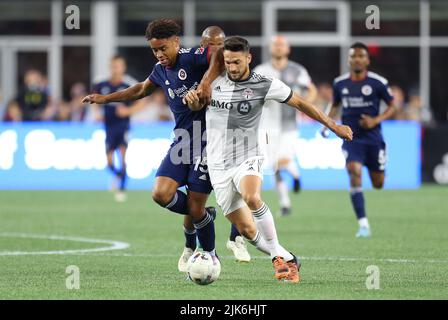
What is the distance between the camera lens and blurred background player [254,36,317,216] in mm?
17500

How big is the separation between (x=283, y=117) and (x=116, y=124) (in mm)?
3786

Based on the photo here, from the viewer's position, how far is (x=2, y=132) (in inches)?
896

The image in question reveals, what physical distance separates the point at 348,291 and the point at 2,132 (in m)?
14.9

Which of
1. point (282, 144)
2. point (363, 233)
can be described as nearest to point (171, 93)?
point (363, 233)

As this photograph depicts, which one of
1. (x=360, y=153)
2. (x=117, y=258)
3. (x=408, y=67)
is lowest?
(x=117, y=258)

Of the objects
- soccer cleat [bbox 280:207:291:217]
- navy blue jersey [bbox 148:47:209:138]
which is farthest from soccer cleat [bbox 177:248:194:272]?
soccer cleat [bbox 280:207:291:217]

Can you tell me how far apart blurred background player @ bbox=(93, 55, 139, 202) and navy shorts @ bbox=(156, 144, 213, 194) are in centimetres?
1050

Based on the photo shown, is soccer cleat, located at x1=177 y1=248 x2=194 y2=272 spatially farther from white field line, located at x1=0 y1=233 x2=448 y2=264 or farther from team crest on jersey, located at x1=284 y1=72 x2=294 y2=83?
team crest on jersey, located at x1=284 y1=72 x2=294 y2=83

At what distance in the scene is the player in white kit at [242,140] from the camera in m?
9.66

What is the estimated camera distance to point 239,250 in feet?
37.5

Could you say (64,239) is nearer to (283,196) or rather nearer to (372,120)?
(372,120)
